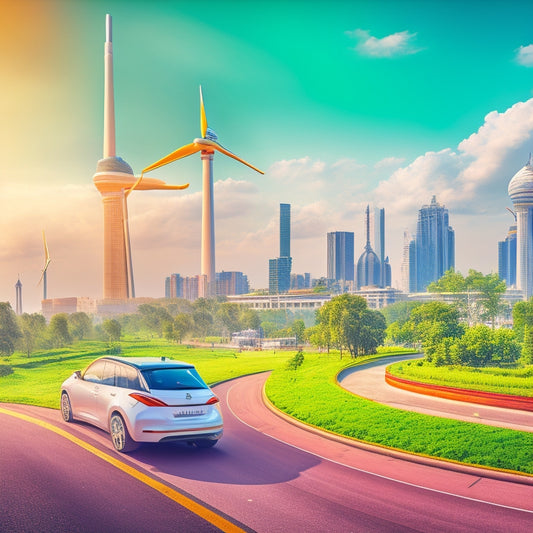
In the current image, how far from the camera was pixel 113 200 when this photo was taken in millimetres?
108250

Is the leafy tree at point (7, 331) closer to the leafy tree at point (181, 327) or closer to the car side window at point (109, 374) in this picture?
the leafy tree at point (181, 327)

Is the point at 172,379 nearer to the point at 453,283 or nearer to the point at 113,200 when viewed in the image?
the point at 453,283

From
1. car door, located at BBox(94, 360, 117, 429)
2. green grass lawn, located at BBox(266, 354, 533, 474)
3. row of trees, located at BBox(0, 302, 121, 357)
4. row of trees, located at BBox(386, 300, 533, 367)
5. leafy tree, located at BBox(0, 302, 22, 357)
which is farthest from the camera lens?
row of trees, located at BBox(0, 302, 121, 357)

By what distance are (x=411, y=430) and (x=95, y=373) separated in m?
8.12

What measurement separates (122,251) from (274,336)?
4505 centimetres

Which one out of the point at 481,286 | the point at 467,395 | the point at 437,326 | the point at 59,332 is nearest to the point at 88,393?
the point at 467,395

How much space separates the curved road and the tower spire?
335 ft

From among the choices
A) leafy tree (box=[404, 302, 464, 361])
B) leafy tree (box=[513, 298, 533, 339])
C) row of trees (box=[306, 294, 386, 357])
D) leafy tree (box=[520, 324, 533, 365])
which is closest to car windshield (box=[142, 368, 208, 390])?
leafy tree (box=[404, 302, 464, 361])

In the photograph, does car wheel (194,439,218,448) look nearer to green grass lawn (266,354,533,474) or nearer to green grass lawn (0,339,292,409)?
green grass lawn (266,354,533,474)

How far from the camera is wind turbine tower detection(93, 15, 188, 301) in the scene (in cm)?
10444

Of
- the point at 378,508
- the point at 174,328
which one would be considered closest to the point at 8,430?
the point at 378,508

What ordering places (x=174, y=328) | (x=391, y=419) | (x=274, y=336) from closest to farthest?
(x=391, y=419), (x=174, y=328), (x=274, y=336)

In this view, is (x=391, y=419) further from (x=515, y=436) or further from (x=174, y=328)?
(x=174, y=328)

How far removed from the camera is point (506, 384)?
20.2m
